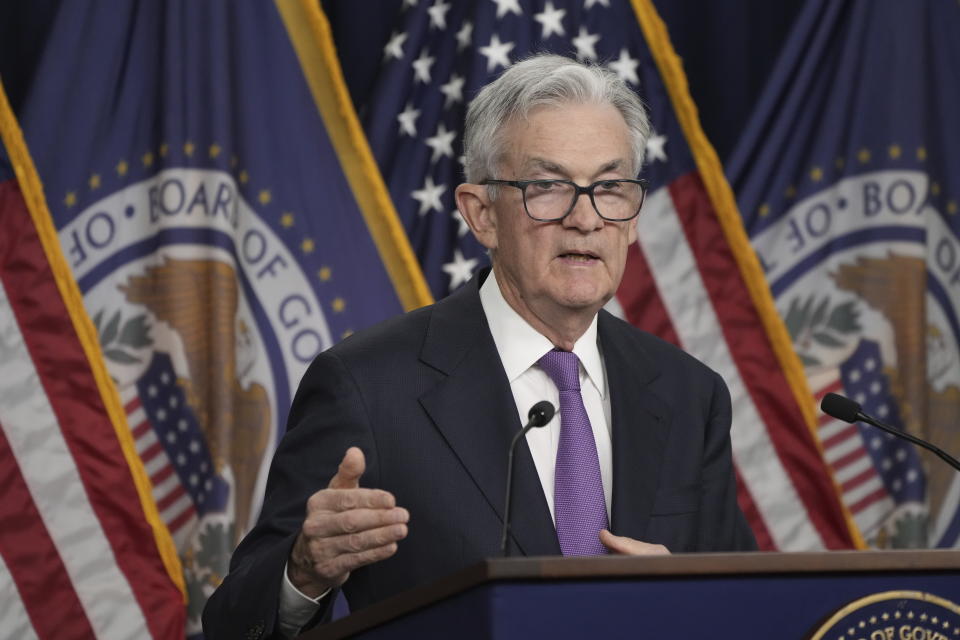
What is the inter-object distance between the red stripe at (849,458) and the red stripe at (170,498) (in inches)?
76.3

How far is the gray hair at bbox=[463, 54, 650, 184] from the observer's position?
7.56 feet

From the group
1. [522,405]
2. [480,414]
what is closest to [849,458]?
[522,405]

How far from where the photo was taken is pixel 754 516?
4.03 meters

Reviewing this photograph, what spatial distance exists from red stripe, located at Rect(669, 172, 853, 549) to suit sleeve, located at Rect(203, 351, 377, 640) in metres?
2.12

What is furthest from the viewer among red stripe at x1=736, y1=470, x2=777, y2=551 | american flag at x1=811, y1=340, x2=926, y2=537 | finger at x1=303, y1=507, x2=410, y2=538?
american flag at x1=811, y1=340, x2=926, y2=537

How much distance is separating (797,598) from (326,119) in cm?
272

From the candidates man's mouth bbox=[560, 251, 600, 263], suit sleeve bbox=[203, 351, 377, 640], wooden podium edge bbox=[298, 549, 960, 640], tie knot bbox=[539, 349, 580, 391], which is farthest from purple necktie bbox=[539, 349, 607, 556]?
wooden podium edge bbox=[298, 549, 960, 640]

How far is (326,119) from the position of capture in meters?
3.93

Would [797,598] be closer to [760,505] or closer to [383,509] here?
[383,509]

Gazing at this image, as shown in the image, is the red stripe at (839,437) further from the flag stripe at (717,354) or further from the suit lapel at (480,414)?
the suit lapel at (480,414)

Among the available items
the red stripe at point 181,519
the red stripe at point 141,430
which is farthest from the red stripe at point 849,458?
the red stripe at point 141,430

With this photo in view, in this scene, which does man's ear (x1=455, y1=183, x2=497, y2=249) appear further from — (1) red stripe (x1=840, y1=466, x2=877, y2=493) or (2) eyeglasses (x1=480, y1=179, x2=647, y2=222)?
(1) red stripe (x1=840, y1=466, x2=877, y2=493)

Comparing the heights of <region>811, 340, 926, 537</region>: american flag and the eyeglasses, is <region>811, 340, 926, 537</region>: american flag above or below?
below

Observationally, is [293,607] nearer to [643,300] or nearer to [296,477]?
[296,477]
